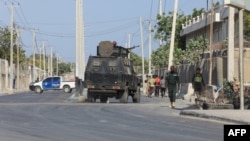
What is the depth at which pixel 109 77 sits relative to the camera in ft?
113

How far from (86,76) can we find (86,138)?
20839 millimetres

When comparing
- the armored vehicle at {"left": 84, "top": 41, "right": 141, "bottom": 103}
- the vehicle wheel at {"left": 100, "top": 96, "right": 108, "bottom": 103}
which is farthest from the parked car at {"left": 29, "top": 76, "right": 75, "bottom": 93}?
the armored vehicle at {"left": 84, "top": 41, "right": 141, "bottom": 103}

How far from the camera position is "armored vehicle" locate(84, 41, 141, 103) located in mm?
34219

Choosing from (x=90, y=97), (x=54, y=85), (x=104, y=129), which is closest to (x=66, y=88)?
(x=54, y=85)

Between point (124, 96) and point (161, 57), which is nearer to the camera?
point (124, 96)

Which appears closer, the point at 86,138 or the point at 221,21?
the point at 86,138

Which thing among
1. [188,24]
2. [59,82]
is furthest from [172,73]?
[188,24]

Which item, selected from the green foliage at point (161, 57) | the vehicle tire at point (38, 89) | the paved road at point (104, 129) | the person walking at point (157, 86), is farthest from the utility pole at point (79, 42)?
the green foliage at point (161, 57)

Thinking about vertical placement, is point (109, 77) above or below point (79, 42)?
below

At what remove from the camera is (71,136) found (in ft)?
46.8

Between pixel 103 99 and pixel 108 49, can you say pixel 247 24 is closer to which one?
pixel 108 49

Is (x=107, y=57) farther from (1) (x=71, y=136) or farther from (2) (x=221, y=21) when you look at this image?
(2) (x=221, y=21)

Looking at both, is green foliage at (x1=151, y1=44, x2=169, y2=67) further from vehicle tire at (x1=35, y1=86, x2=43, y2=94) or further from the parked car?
vehicle tire at (x1=35, y1=86, x2=43, y2=94)

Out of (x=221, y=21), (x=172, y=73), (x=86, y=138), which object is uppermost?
(x=221, y=21)
